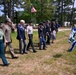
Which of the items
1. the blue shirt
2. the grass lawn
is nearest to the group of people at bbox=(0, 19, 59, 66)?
the blue shirt

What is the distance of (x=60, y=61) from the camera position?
10.9m

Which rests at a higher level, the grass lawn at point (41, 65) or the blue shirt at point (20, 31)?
the blue shirt at point (20, 31)

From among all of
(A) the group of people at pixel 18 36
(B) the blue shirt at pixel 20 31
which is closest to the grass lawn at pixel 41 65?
(A) the group of people at pixel 18 36

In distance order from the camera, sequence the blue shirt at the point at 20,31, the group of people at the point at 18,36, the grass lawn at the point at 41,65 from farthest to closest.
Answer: the blue shirt at the point at 20,31 → the group of people at the point at 18,36 → the grass lawn at the point at 41,65

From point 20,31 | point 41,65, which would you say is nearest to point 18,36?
point 20,31

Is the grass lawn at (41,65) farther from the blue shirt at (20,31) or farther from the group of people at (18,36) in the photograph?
the blue shirt at (20,31)

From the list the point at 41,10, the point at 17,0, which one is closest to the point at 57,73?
the point at 17,0

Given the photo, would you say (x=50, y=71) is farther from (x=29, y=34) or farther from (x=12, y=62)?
(x=29, y=34)

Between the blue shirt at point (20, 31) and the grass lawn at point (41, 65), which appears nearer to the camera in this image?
the grass lawn at point (41, 65)

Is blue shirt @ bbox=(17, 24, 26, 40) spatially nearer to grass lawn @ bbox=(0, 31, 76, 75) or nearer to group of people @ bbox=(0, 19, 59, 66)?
group of people @ bbox=(0, 19, 59, 66)

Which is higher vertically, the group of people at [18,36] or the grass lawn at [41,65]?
the group of people at [18,36]

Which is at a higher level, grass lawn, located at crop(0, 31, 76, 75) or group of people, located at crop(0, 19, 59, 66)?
group of people, located at crop(0, 19, 59, 66)

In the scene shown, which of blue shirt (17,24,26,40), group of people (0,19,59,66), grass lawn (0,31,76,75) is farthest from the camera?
blue shirt (17,24,26,40)

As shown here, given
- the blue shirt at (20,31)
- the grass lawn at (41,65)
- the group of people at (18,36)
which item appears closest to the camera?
the grass lawn at (41,65)
